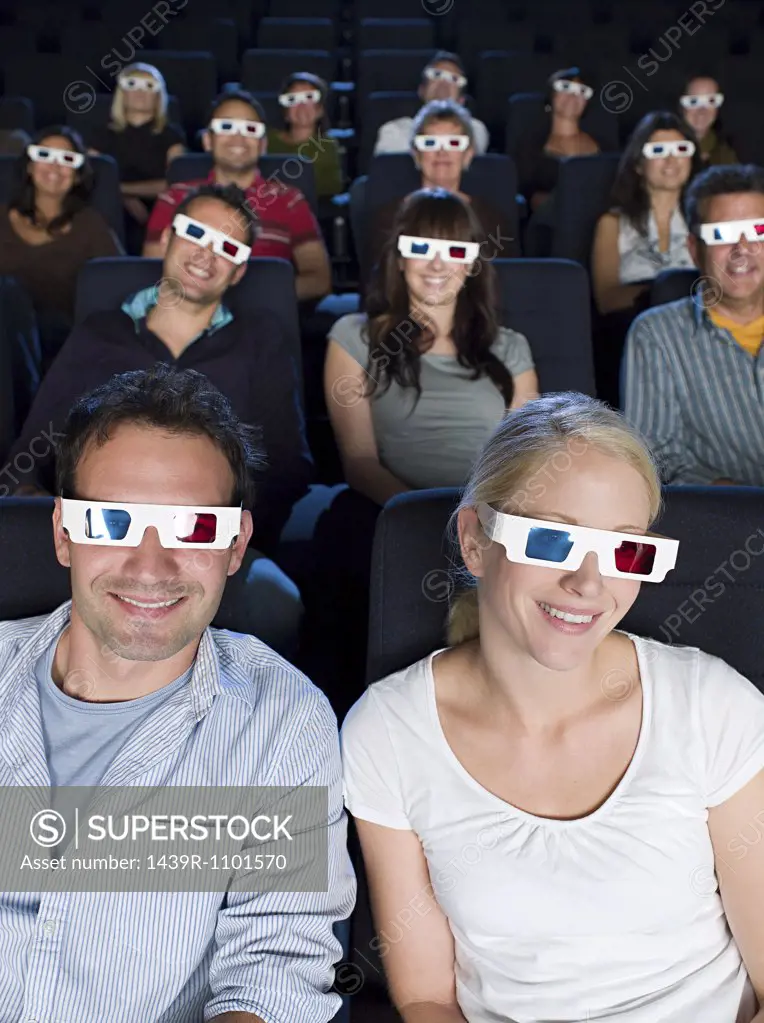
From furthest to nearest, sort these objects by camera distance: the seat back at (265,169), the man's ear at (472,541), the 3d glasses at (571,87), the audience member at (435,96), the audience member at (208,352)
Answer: the 3d glasses at (571,87), the audience member at (435,96), the seat back at (265,169), the audience member at (208,352), the man's ear at (472,541)

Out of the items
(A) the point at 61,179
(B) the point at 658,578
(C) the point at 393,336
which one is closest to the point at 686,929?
(B) the point at 658,578

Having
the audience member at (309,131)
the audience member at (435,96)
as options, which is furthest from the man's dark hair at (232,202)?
the audience member at (309,131)

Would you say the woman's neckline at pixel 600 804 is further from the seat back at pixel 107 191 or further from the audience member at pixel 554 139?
the audience member at pixel 554 139

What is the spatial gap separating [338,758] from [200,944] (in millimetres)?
222

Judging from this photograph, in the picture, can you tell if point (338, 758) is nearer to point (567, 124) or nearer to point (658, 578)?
point (658, 578)

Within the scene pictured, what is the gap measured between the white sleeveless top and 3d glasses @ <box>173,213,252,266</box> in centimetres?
133

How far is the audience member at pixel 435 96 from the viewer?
4.15 m

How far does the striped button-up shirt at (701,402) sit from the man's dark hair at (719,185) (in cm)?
22

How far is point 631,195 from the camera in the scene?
3164 millimetres

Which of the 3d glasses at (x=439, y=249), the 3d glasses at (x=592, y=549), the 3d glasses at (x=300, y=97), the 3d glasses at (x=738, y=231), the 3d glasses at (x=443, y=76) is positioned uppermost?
the 3d glasses at (x=443, y=76)

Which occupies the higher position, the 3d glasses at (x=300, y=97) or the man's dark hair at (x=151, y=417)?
the 3d glasses at (x=300, y=97)

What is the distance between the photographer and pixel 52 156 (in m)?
3.17

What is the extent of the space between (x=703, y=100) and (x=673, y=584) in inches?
137

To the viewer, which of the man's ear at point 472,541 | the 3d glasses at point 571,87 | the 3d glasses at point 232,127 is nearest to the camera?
the man's ear at point 472,541
